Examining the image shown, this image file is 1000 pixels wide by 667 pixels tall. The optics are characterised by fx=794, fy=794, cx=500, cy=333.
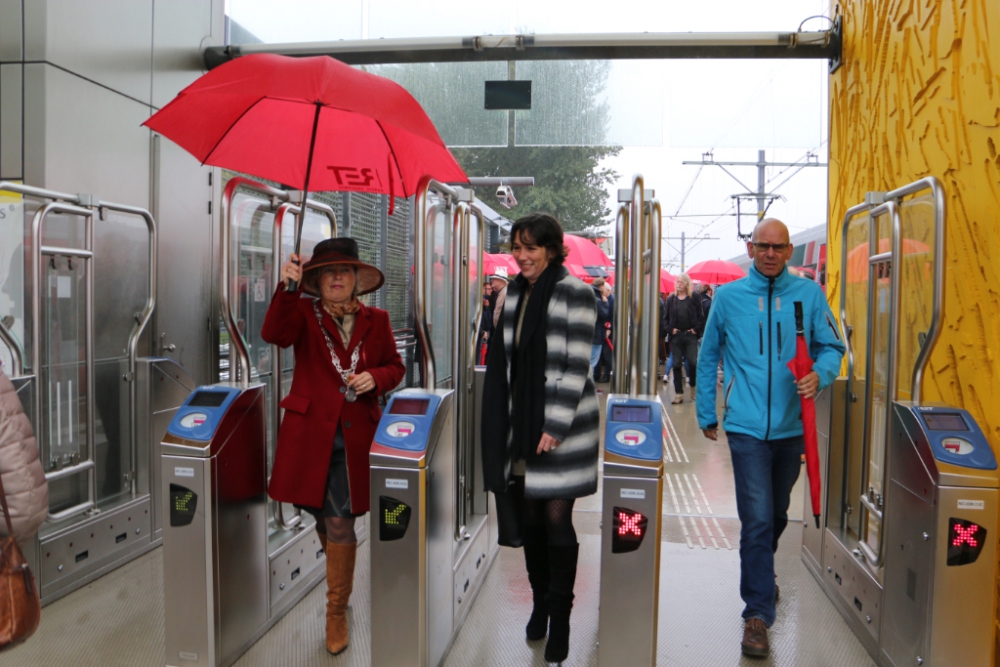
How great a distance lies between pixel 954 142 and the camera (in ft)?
10.8

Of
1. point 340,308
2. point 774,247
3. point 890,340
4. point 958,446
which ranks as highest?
point 774,247

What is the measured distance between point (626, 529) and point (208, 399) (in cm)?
167

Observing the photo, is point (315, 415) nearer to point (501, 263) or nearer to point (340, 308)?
point (340, 308)

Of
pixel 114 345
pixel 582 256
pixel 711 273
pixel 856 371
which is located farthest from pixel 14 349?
pixel 711 273

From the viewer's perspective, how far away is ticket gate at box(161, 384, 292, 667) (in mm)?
2898

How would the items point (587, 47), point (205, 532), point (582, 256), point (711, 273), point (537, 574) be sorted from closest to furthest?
point (205, 532) → point (537, 574) → point (587, 47) → point (582, 256) → point (711, 273)

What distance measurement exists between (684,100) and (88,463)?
15.3 feet

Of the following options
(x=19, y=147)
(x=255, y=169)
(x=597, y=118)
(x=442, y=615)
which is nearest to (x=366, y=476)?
(x=442, y=615)

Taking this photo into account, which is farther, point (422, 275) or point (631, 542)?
point (422, 275)

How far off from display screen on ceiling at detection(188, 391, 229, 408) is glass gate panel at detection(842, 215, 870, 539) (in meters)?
2.73

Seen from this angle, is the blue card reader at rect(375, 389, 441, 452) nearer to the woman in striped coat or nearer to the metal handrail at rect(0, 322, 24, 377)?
the woman in striped coat

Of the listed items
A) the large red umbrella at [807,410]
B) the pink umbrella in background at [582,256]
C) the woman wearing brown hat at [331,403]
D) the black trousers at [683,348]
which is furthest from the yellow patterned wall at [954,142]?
the black trousers at [683,348]

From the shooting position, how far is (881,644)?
3.02 metres

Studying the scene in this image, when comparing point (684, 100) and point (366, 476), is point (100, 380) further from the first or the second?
point (684, 100)
